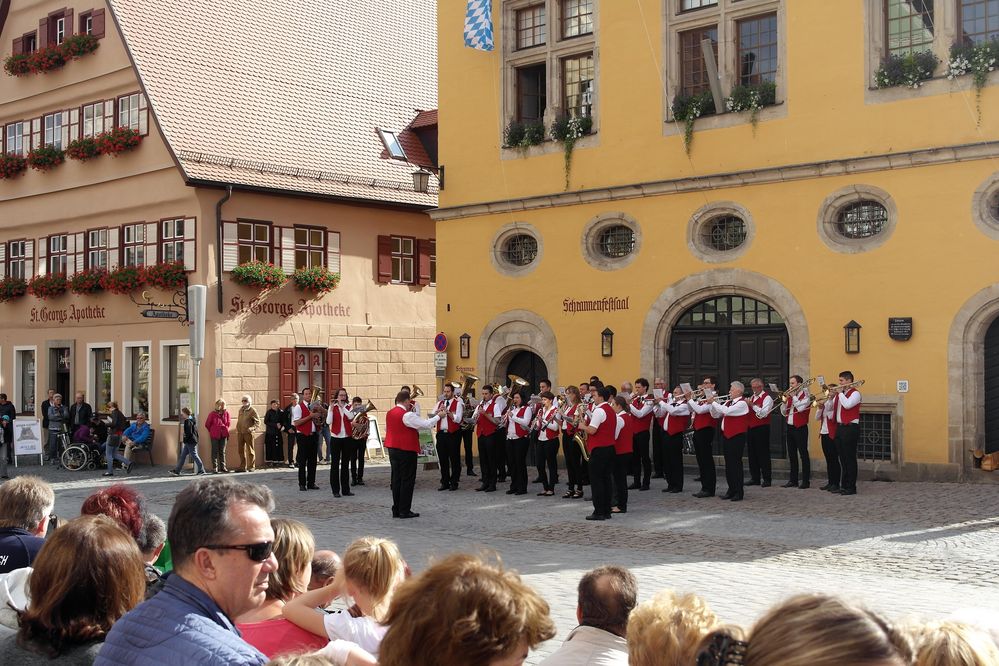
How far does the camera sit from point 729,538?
13742mm

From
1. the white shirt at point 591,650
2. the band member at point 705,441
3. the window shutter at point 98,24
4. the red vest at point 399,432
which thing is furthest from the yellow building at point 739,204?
the white shirt at point 591,650

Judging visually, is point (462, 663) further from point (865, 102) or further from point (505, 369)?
point (505, 369)

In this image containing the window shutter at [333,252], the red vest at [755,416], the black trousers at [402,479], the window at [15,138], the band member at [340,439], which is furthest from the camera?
the window at [15,138]

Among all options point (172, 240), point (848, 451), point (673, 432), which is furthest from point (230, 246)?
point (848, 451)

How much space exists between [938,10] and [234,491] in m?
17.8

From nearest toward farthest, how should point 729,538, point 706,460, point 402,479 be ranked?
point 729,538
point 402,479
point 706,460

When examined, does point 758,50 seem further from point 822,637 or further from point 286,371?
point 822,637

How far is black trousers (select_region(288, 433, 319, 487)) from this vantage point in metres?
20.8

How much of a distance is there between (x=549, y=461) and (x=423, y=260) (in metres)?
13.3

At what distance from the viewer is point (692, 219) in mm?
21453

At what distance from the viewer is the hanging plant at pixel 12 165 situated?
104 ft

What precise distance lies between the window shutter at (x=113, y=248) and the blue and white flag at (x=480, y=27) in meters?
10.5

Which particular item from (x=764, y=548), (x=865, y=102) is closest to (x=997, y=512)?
(x=764, y=548)

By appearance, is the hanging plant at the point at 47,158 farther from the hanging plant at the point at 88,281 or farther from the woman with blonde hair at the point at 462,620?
the woman with blonde hair at the point at 462,620
